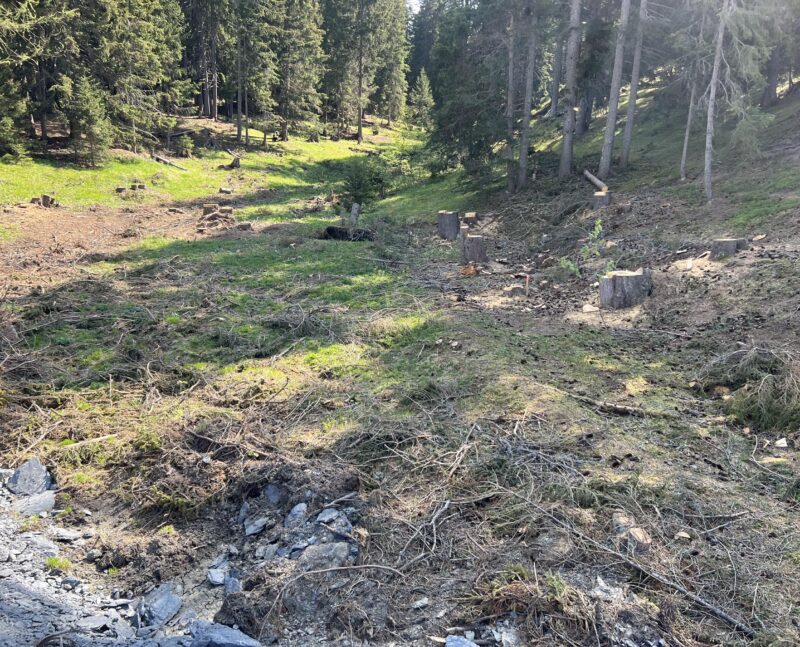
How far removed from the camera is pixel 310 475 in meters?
5.56

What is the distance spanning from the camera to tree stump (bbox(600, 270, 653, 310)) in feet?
33.5

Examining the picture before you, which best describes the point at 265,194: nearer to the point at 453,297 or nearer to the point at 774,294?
the point at 453,297

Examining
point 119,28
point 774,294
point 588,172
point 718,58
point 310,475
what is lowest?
point 310,475

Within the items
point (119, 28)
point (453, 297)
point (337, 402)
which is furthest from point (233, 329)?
point (119, 28)

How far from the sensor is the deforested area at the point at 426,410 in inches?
163

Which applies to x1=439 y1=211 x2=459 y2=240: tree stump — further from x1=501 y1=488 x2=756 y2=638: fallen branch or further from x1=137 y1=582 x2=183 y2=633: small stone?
x1=137 y1=582 x2=183 y2=633: small stone

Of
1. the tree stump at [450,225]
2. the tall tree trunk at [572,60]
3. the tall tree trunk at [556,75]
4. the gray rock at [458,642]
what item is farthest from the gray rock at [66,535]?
the tall tree trunk at [556,75]

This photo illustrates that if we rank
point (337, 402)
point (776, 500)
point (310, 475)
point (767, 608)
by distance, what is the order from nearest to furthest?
point (767, 608) < point (776, 500) < point (310, 475) < point (337, 402)

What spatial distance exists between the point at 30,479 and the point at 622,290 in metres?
9.43

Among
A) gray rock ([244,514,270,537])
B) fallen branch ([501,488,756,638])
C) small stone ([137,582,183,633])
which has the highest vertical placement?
fallen branch ([501,488,756,638])

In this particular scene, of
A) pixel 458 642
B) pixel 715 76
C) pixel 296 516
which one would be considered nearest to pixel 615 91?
pixel 715 76

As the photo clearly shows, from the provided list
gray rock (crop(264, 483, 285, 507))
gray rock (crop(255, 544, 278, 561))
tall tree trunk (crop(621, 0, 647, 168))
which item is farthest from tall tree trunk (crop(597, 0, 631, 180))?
gray rock (crop(255, 544, 278, 561))

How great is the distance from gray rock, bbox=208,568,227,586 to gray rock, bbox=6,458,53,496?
248 centimetres

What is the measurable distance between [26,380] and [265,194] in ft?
69.9
